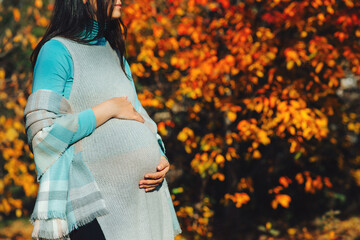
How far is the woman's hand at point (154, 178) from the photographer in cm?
186

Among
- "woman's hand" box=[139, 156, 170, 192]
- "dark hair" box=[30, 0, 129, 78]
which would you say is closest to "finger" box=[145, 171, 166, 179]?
"woman's hand" box=[139, 156, 170, 192]

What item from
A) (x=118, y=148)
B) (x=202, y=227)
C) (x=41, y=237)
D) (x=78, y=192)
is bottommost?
(x=202, y=227)

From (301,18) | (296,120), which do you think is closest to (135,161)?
(296,120)

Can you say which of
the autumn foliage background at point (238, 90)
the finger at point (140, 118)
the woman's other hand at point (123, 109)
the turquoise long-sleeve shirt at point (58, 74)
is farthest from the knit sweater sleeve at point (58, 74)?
the autumn foliage background at point (238, 90)

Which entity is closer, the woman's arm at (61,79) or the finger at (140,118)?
the woman's arm at (61,79)

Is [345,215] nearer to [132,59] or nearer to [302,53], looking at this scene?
[302,53]

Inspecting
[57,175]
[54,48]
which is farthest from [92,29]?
[57,175]

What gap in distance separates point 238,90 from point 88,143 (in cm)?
215

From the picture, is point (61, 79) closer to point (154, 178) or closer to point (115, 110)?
point (115, 110)

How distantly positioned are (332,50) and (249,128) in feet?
3.00

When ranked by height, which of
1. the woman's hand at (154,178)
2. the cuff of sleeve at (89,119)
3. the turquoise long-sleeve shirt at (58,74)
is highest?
the turquoise long-sleeve shirt at (58,74)

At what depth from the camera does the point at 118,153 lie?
5.85ft

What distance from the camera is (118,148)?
1786mm

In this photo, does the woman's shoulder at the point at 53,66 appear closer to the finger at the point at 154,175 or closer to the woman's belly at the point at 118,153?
the woman's belly at the point at 118,153
